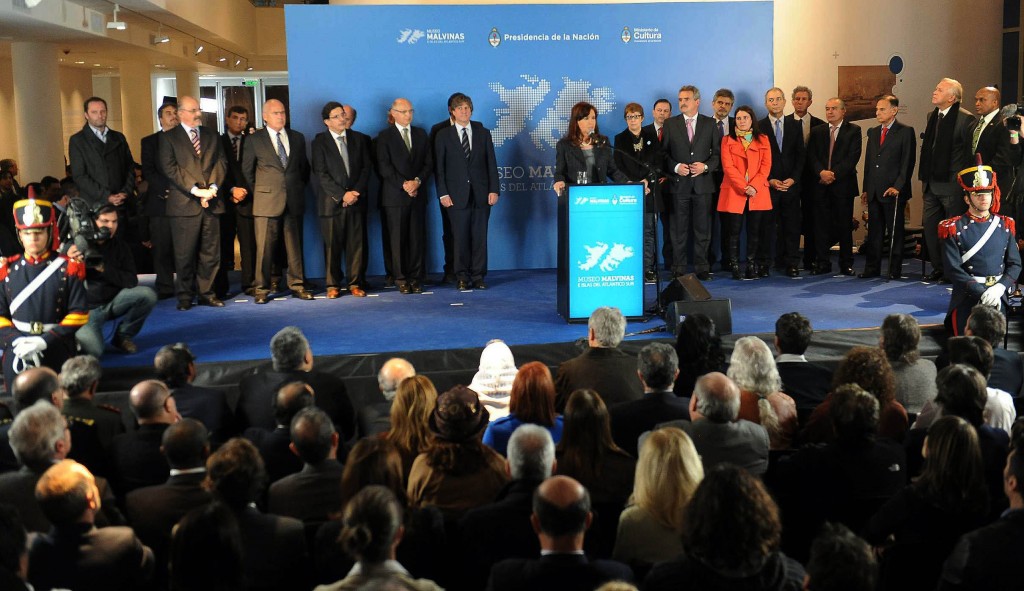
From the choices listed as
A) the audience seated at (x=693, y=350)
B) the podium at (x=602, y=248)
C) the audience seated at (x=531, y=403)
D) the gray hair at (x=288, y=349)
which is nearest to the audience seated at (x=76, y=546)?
the audience seated at (x=531, y=403)

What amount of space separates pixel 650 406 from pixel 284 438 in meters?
1.43

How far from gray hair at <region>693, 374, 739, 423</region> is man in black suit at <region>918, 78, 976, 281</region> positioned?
605cm

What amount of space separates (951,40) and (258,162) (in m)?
8.41

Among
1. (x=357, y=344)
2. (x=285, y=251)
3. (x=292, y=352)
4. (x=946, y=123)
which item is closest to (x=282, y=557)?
(x=292, y=352)

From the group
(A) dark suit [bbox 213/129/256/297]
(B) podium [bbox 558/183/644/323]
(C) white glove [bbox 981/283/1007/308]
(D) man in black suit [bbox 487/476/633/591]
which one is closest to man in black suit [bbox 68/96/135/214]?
(A) dark suit [bbox 213/129/256/297]

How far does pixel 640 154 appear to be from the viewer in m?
9.36

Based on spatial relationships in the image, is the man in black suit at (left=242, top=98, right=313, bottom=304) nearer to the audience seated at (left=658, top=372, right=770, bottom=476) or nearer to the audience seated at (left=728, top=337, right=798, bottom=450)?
the audience seated at (left=728, top=337, right=798, bottom=450)

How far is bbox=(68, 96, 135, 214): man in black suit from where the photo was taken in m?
8.29

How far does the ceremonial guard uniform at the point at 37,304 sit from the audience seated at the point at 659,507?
12.6ft

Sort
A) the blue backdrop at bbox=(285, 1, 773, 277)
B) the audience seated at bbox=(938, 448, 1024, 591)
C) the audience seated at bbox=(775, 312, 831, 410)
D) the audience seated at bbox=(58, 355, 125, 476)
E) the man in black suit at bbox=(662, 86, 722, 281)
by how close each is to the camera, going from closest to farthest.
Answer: the audience seated at bbox=(938, 448, 1024, 591) → the audience seated at bbox=(58, 355, 125, 476) → the audience seated at bbox=(775, 312, 831, 410) → the man in black suit at bbox=(662, 86, 722, 281) → the blue backdrop at bbox=(285, 1, 773, 277)

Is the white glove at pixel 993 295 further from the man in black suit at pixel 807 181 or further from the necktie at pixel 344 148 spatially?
the necktie at pixel 344 148

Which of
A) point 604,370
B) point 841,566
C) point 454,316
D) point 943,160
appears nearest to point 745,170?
point 943,160

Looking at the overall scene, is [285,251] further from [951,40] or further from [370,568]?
[951,40]

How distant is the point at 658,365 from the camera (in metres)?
4.24
